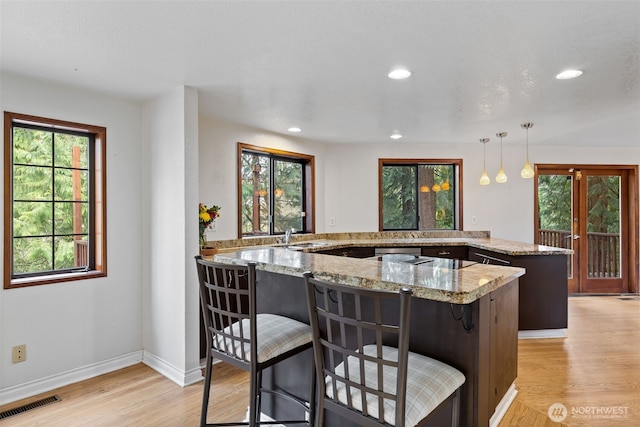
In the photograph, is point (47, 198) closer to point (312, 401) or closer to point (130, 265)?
point (130, 265)

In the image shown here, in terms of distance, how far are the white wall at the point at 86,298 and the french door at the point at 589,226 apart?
5593mm

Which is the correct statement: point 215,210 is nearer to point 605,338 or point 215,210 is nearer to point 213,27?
point 213,27

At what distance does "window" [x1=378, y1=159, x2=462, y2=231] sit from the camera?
5531mm

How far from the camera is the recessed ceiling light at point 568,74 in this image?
2534mm

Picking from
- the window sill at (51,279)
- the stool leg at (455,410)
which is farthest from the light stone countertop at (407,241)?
the stool leg at (455,410)

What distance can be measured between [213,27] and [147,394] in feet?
8.25

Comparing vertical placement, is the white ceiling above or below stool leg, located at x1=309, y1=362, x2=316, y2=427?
above

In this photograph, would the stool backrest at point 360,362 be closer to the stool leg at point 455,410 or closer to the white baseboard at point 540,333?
the stool leg at point 455,410

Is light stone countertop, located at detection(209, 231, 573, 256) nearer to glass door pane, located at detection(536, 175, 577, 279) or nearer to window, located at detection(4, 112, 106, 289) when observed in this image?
glass door pane, located at detection(536, 175, 577, 279)

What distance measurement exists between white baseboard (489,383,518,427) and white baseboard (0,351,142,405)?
111 inches

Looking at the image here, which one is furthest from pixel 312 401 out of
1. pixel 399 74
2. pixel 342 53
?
pixel 399 74

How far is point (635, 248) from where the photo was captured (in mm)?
5613

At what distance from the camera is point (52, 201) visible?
2.86m

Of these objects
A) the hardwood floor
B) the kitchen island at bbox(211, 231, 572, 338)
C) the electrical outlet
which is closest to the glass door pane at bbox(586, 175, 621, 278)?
the hardwood floor
